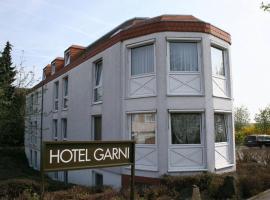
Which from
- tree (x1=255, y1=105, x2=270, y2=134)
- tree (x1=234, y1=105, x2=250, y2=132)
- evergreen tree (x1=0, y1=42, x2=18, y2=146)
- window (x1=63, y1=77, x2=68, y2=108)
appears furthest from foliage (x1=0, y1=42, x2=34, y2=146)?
tree (x1=234, y1=105, x2=250, y2=132)

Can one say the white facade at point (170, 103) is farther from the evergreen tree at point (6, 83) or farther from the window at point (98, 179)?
the evergreen tree at point (6, 83)

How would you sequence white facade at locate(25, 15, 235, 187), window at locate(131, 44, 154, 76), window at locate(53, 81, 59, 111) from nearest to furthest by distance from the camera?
white facade at locate(25, 15, 235, 187)
window at locate(131, 44, 154, 76)
window at locate(53, 81, 59, 111)

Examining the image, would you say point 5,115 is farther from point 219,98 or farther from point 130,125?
point 219,98

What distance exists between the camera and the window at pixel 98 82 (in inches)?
605

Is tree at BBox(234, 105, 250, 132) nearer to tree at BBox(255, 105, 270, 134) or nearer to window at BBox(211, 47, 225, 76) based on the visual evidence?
tree at BBox(255, 105, 270, 134)

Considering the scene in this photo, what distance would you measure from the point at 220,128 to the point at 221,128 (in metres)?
0.10

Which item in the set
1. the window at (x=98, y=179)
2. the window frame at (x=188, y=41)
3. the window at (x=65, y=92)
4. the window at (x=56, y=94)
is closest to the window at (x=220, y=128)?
the window frame at (x=188, y=41)

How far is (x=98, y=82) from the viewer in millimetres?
15656

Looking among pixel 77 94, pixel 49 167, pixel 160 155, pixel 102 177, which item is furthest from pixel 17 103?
pixel 49 167

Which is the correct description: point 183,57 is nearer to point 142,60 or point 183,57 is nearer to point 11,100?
point 142,60

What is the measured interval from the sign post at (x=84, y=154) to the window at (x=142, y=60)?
675 centimetres

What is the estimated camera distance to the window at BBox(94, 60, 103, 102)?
15.4 meters

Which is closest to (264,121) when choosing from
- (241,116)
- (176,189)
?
(241,116)

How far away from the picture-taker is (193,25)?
11.9 meters
